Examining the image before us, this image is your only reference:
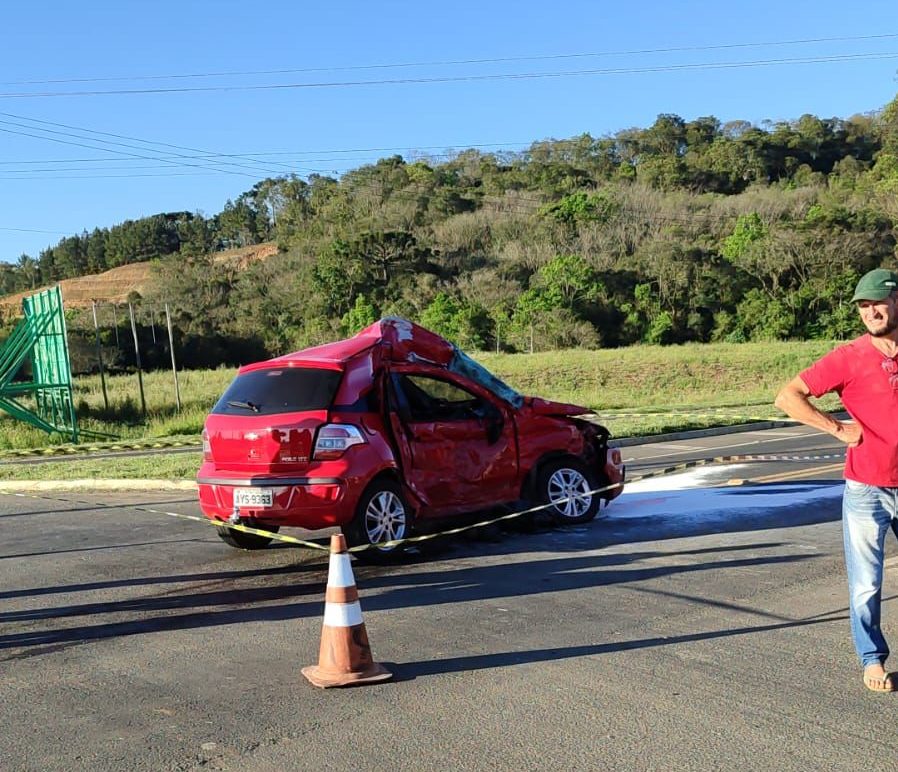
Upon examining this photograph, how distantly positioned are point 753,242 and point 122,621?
68271 mm

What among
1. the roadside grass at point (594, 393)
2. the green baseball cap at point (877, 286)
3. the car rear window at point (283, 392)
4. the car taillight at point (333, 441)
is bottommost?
the roadside grass at point (594, 393)

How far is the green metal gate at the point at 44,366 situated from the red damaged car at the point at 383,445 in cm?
1864

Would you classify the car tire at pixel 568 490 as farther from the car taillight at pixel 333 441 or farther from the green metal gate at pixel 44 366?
the green metal gate at pixel 44 366

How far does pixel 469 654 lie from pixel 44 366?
992 inches

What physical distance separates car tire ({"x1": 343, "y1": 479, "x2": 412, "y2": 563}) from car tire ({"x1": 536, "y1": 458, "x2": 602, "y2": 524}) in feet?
5.32

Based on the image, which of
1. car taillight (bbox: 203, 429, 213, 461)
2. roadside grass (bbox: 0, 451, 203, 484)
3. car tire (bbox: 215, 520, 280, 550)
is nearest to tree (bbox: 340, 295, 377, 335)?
Answer: roadside grass (bbox: 0, 451, 203, 484)

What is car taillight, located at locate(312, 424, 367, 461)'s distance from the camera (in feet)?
28.3

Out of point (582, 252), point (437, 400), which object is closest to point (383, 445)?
point (437, 400)

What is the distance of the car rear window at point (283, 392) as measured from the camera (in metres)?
8.86

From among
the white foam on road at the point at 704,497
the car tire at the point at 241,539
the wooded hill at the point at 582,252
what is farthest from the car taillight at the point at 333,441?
the wooded hill at the point at 582,252

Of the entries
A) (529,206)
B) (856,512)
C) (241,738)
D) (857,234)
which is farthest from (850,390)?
(529,206)

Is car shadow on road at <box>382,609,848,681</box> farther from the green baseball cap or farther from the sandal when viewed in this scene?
the green baseball cap

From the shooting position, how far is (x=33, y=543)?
403 inches

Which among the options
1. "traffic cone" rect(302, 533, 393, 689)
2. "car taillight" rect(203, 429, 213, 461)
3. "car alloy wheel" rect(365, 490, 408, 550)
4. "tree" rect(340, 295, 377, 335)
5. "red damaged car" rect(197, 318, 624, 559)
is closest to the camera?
"traffic cone" rect(302, 533, 393, 689)
